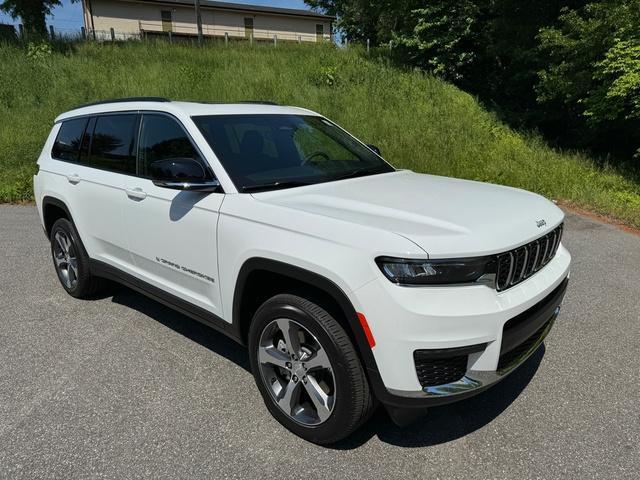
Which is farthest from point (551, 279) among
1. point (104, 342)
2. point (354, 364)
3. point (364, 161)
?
point (104, 342)

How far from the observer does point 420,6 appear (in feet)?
51.6

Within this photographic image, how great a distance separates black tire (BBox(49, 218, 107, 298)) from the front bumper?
10.6 ft

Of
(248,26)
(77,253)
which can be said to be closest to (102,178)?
(77,253)

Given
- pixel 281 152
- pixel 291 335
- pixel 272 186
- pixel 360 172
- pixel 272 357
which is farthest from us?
pixel 360 172

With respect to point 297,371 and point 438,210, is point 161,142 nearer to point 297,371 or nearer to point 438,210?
point 297,371

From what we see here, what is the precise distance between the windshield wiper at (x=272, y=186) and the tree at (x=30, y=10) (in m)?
26.5

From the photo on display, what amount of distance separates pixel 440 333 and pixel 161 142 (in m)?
2.42

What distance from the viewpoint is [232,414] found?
9.47 ft

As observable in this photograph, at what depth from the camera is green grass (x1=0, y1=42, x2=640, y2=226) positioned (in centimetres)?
1018

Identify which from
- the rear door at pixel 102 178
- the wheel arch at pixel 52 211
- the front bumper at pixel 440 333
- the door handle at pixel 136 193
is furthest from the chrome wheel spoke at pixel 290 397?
the wheel arch at pixel 52 211

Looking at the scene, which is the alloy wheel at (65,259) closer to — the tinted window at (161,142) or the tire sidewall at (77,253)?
the tire sidewall at (77,253)

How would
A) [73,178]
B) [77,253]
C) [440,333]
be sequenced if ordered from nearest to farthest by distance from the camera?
[440,333], [73,178], [77,253]

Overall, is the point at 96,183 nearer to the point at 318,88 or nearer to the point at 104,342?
the point at 104,342

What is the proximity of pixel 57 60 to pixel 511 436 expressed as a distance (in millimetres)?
18858
